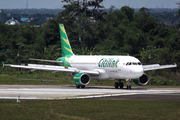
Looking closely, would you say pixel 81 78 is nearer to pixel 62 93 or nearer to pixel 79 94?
pixel 62 93

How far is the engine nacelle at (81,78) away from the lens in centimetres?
4797

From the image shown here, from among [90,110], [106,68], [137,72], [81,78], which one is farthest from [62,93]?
[90,110]

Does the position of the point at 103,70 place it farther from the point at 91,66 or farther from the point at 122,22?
the point at 122,22

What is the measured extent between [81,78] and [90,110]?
979 inches

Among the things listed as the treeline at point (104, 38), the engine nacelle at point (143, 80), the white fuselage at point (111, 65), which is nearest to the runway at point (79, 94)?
the white fuselage at point (111, 65)

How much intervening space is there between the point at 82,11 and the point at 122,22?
472 inches

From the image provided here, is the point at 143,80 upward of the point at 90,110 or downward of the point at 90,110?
upward

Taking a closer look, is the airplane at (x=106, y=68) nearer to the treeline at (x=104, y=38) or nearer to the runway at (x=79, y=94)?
the runway at (x=79, y=94)

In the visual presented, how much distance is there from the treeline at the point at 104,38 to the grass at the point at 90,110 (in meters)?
54.5

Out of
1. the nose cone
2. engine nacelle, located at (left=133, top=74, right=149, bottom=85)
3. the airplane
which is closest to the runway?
the nose cone

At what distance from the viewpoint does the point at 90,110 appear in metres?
24.0

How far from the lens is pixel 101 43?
117625mm

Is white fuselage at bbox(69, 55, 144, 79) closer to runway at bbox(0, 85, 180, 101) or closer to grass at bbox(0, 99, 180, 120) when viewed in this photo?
runway at bbox(0, 85, 180, 101)

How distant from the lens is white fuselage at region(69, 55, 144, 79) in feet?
147
